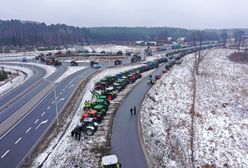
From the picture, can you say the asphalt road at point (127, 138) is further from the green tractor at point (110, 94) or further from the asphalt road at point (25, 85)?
the asphalt road at point (25, 85)

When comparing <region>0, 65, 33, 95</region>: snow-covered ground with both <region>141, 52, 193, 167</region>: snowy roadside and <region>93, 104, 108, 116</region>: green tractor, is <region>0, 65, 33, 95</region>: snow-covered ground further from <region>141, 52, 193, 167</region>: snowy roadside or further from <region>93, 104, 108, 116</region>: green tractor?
<region>141, 52, 193, 167</region>: snowy roadside

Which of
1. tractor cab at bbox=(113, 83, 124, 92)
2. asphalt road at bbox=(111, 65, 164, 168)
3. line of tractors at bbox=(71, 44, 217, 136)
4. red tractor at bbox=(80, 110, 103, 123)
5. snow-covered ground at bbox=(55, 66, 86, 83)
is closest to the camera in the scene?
asphalt road at bbox=(111, 65, 164, 168)

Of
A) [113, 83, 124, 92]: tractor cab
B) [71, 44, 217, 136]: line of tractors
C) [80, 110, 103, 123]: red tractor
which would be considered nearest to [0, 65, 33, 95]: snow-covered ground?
[71, 44, 217, 136]: line of tractors

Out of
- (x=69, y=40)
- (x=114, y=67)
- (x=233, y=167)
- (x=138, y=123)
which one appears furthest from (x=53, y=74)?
(x=69, y=40)

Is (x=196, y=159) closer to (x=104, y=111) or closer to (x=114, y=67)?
(x=104, y=111)

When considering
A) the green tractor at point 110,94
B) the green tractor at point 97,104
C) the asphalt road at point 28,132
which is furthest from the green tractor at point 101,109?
the green tractor at point 110,94

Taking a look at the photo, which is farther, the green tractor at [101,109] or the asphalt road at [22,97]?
the asphalt road at [22,97]
